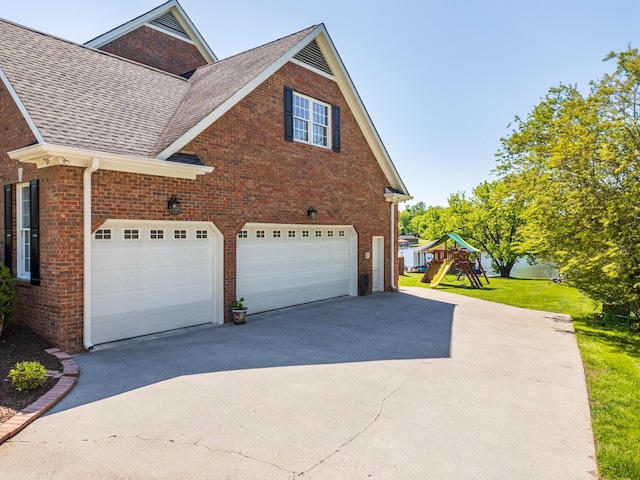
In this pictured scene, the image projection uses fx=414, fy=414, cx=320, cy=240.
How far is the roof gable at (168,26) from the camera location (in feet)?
48.7

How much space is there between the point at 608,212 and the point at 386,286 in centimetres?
833

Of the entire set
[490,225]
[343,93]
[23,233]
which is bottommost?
[23,233]

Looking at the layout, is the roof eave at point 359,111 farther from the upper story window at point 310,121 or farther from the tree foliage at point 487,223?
the tree foliage at point 487,223

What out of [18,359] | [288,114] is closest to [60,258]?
[18,359]

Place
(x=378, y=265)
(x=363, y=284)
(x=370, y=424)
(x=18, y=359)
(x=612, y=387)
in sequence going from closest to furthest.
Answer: (x=370, y=424), (x=612, y=387), (x=18, y=359), (x=363, y=284), (x=378, y=265)

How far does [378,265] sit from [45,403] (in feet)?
42.1

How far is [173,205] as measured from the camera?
29.3 feet

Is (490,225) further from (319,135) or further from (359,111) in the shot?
(319,135)

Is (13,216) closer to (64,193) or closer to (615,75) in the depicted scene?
(64,193)

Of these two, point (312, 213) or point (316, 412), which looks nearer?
point (316, 412)

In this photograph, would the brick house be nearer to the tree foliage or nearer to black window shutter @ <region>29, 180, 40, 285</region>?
black window shutter @ <region>29, 180, 40, 285</region>

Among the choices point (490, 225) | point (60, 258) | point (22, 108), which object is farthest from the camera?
point (490, 225)

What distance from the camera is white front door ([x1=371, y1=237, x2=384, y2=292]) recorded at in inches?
645

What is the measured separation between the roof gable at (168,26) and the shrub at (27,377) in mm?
12893
